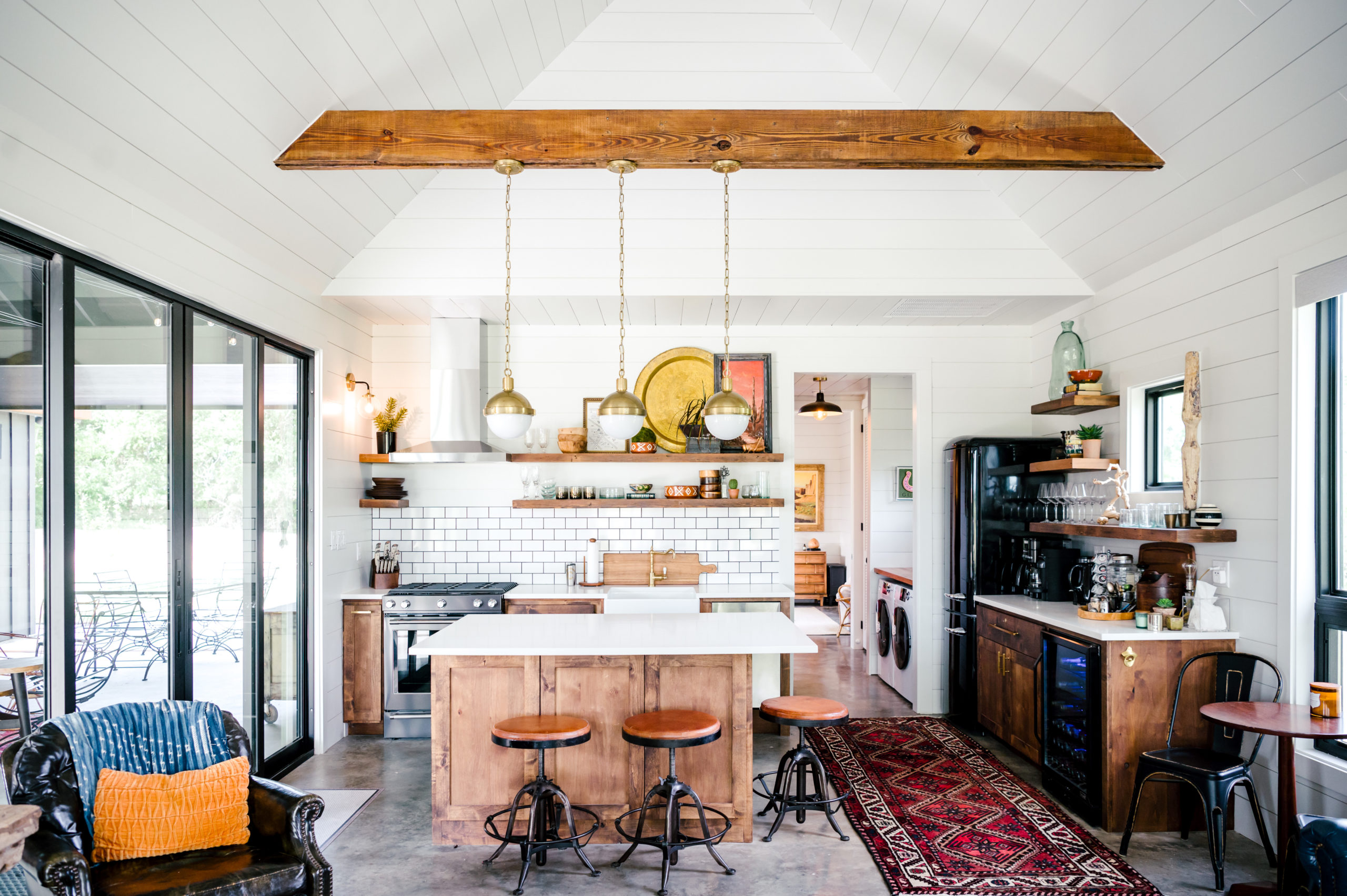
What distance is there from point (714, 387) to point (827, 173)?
1.67 metres

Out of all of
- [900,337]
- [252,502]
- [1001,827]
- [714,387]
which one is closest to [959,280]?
[900,337]

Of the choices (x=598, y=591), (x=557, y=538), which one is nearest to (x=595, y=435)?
(x=557, y=538)

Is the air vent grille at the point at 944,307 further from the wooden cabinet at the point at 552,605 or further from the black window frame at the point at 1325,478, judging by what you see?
the wooden cabinet at the point at 552,605

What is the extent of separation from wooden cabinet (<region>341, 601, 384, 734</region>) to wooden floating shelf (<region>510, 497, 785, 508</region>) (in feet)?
3.87

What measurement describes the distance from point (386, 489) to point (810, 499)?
7.10 meters

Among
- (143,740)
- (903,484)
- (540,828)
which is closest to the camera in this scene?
(143,740)

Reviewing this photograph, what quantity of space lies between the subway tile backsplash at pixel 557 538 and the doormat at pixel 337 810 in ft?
5.88

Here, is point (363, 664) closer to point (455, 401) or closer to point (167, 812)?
point (455, 401)

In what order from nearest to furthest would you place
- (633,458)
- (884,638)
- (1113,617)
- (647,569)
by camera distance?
(1113,617) < (633,458) < (647,569) < (884,638)

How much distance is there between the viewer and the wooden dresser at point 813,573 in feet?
37.1

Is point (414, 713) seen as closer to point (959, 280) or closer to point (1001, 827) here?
point (1001, 827)

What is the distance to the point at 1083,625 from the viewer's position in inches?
160

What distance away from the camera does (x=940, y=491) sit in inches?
235

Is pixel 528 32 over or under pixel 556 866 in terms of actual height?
over
